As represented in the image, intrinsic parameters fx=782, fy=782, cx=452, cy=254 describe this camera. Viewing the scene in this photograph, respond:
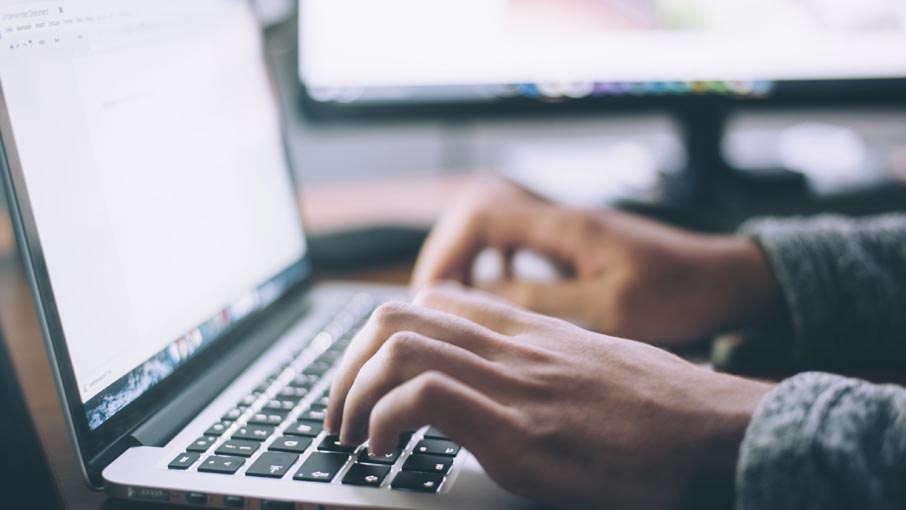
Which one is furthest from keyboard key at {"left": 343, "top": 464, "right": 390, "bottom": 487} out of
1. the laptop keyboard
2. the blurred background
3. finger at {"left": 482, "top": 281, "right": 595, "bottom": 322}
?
the blurred background

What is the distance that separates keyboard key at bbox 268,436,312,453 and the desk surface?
0.06 meters

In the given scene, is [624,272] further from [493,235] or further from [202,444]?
[202,444]

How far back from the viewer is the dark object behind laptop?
0.97 ft

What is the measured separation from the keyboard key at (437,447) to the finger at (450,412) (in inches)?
1.9

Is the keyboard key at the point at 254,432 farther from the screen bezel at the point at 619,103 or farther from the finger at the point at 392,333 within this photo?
the screen bezel at the point at 619,103

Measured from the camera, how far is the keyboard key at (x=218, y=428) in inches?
15.5

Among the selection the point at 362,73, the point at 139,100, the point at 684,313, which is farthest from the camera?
the point at 362,73

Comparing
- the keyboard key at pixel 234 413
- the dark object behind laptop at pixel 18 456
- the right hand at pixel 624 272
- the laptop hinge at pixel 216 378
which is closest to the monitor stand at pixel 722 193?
the right hand at pixel 624 272

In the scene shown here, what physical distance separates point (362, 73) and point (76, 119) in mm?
423

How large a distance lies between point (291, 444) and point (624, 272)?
0.28 metres

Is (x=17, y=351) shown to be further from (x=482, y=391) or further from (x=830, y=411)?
(x=830, y=411)

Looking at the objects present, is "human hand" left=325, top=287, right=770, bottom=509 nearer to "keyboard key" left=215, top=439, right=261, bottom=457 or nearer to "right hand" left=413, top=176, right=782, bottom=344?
"keyboard key" left=215, top=439, right=261, bottom=457

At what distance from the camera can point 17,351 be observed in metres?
0.61

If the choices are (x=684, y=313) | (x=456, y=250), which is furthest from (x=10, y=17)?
(x=684, y=313)
